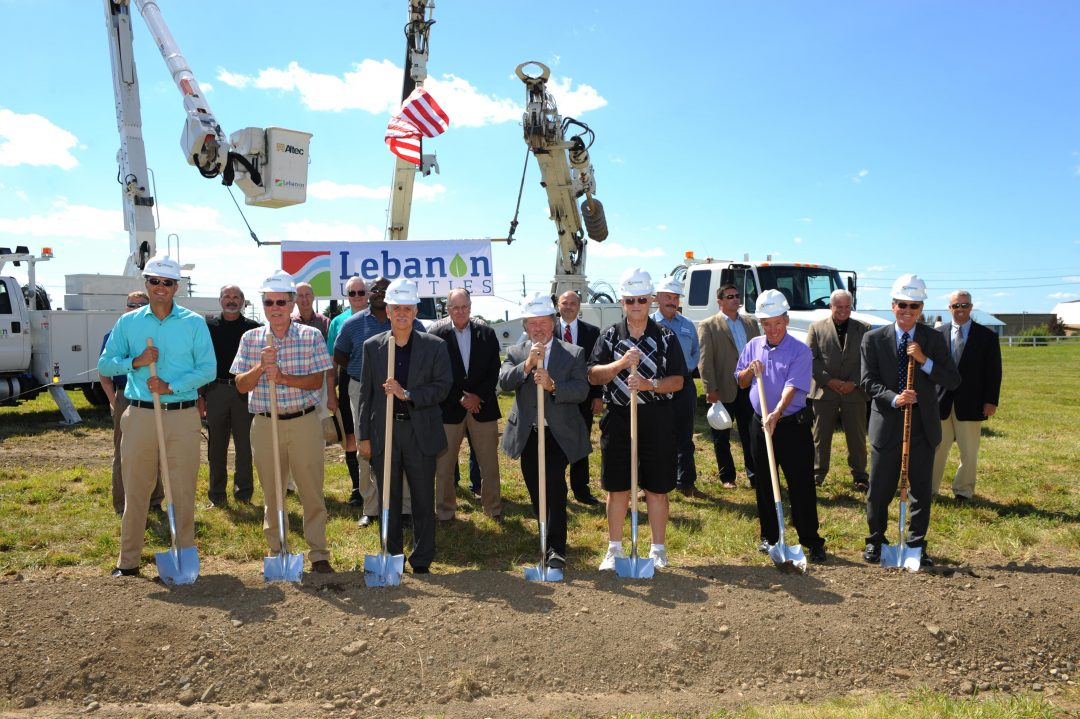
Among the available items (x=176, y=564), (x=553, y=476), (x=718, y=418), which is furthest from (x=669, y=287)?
(x=176, y=564)

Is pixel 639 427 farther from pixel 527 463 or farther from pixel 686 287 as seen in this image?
pixel 686 287

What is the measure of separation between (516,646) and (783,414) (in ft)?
8.35

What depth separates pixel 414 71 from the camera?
43.6 ft

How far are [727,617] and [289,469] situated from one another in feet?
10.4

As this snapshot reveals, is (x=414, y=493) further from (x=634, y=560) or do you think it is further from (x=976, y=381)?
(x=976, y=381)

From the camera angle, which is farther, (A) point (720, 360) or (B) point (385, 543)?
(A) point (720, 360)

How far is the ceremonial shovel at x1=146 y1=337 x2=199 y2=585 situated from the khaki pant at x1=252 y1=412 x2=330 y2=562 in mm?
517

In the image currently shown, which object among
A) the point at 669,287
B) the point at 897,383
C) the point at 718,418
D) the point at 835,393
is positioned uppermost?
the point at 669,287

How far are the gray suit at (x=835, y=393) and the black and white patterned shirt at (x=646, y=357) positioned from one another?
2788 millimetres

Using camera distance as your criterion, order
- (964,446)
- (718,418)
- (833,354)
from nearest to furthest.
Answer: (718,418) → (964,446) → (833,354)

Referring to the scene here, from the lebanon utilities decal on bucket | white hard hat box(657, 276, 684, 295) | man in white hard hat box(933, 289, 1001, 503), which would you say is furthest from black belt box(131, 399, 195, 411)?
man in white hard hat box(933, 289, 1001, 503)

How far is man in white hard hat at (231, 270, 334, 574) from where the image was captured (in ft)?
17.5

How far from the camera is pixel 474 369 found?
6629mm

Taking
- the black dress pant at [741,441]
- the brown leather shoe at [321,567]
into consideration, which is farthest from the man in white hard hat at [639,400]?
the black dress pant at [741,441]
